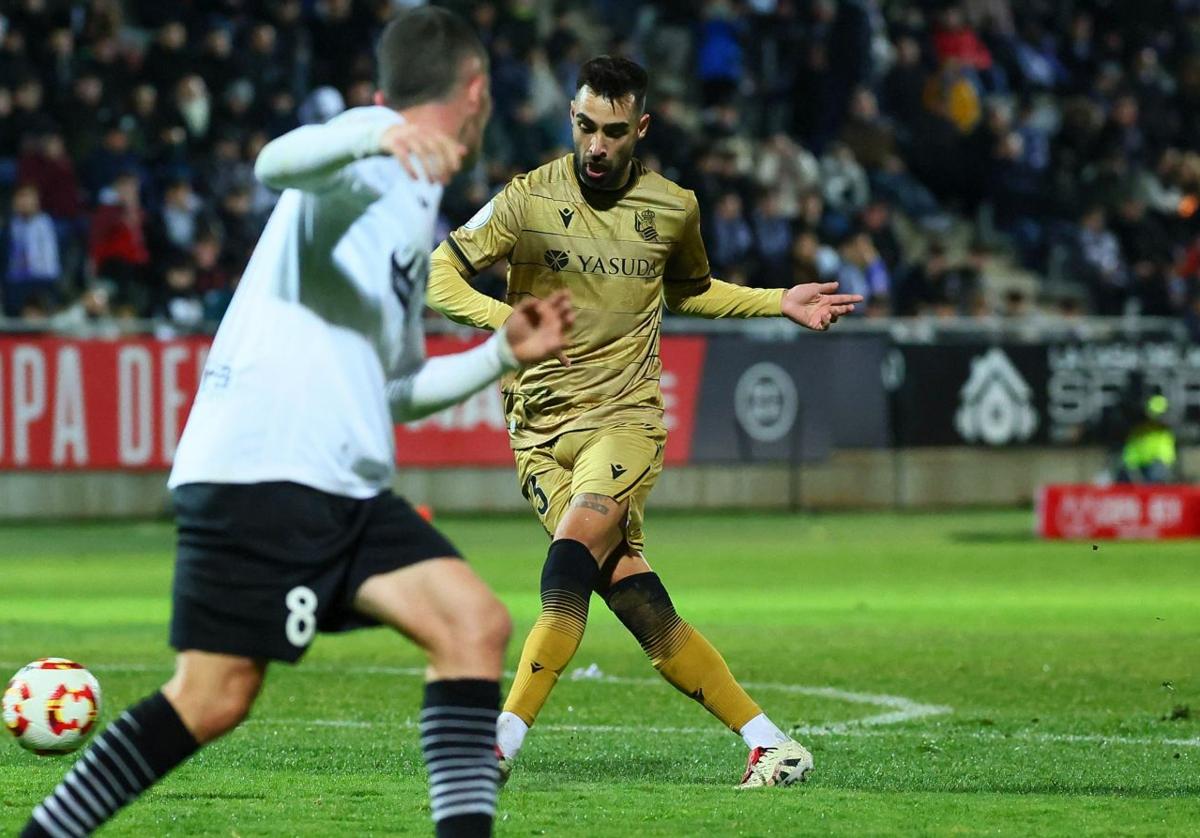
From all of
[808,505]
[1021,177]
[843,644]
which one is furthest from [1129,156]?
[843,644]

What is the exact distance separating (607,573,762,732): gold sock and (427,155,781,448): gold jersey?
0.59 m

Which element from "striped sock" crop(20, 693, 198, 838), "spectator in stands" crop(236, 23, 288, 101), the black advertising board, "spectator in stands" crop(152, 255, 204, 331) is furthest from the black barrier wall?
"striped sock" crop(20, 693, 198, 838)

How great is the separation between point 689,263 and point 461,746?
326 centimetres

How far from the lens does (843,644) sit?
454 inches

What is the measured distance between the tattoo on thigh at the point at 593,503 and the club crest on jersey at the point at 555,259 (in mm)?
807

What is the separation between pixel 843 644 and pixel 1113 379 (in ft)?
39.6

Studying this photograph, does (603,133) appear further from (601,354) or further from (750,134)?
(750,134)

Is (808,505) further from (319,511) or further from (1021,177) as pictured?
(319,511)

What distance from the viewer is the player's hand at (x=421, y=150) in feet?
14.3

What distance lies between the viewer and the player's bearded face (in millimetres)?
7133

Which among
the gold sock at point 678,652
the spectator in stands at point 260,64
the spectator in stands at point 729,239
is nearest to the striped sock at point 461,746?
the gold sock at point 678,652

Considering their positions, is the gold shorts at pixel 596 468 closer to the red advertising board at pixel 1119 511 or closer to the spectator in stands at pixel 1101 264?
the red advertising board at pixel 1119 511

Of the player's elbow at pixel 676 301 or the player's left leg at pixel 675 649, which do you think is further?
the player's elbow at pixel 676 301

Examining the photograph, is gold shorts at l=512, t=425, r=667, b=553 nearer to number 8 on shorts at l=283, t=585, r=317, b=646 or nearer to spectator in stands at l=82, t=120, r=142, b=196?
number 8 on shorts at l=283, t=585, r=317, b=646
